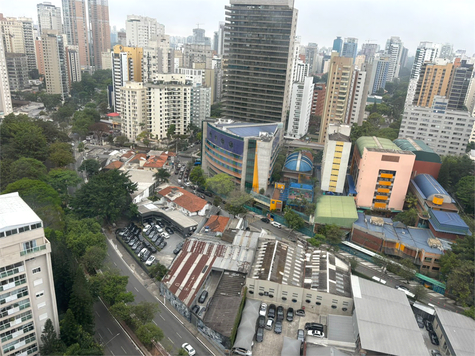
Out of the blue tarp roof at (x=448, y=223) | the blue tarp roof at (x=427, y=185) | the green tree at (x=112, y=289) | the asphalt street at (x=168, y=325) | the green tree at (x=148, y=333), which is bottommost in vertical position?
the asphalt street at (x=168, y=325)

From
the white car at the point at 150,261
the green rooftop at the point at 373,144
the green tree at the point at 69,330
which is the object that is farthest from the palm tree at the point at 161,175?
the green tree at the point at 69,330

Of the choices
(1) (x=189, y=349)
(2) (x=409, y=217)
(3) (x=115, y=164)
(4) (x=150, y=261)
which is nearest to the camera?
(1) (x=189, y=349)

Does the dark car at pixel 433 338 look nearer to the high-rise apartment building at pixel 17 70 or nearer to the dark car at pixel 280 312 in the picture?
the dark car at pixel 280 312

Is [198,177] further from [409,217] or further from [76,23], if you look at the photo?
[76,23]

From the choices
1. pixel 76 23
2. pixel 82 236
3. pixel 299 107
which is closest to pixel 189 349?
pixel 82 236

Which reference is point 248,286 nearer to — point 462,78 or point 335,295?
point 335,295

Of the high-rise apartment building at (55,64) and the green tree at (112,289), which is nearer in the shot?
the green tree at (112,289)

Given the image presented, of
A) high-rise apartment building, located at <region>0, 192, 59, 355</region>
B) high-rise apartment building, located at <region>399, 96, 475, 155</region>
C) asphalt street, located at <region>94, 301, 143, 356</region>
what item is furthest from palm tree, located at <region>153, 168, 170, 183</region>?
Result: high-rise apartment building, located at <region>399, 96, 475, 155</region>
